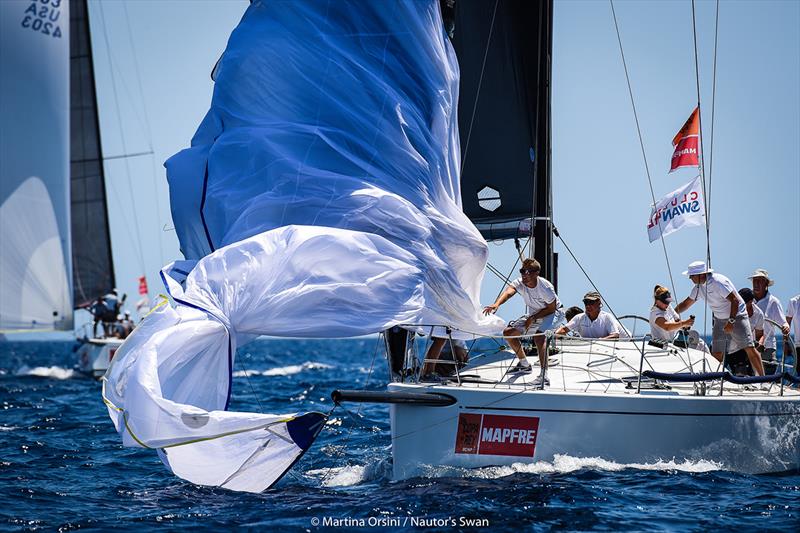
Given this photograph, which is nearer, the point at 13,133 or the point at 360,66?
the point at 360,66

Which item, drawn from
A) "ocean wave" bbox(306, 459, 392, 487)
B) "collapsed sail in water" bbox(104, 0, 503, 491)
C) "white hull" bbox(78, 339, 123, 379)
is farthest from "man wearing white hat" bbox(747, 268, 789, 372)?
"white hull" bbox(78, 339, 123, 379)

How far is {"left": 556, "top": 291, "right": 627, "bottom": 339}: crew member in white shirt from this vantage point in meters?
10.7

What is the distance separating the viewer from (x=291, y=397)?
747 inches

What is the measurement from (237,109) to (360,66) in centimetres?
124

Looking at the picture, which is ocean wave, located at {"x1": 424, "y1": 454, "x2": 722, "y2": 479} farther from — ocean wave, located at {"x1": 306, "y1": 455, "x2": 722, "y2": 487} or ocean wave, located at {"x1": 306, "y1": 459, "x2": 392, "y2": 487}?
ocean wave, located at {"x1": 306, "y1": 459, "x2": 392, "y2": 487}

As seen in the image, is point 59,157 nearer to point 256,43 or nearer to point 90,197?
point 90,197

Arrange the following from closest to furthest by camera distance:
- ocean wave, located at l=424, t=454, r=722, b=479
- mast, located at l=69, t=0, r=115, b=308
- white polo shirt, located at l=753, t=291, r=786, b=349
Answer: ocean wave, located at l=424, t=454, r=722, b=479, white polo shirt, located at l=753, t=291, r=786, b=349, mast, located at l=69, t=0, r=115, b=308

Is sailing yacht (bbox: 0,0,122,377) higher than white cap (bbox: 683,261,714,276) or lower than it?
higher

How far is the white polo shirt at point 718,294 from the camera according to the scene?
32.2ft

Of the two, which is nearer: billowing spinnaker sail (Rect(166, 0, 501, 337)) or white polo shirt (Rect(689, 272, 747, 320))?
billowing spinnaker sail (Rect(166, 0, 501, 337))

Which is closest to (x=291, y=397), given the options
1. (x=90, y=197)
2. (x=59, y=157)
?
(x=59, y=157)

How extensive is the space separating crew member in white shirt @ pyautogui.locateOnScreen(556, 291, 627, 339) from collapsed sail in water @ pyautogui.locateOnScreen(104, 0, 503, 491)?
183cm

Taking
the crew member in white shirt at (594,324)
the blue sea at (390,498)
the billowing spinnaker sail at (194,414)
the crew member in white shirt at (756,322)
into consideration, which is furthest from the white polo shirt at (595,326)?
the billowing spinnaker sail at (194,414)

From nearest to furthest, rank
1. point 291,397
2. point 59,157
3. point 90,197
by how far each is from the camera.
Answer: point 291,397 < point 59,157 < point 90,197
